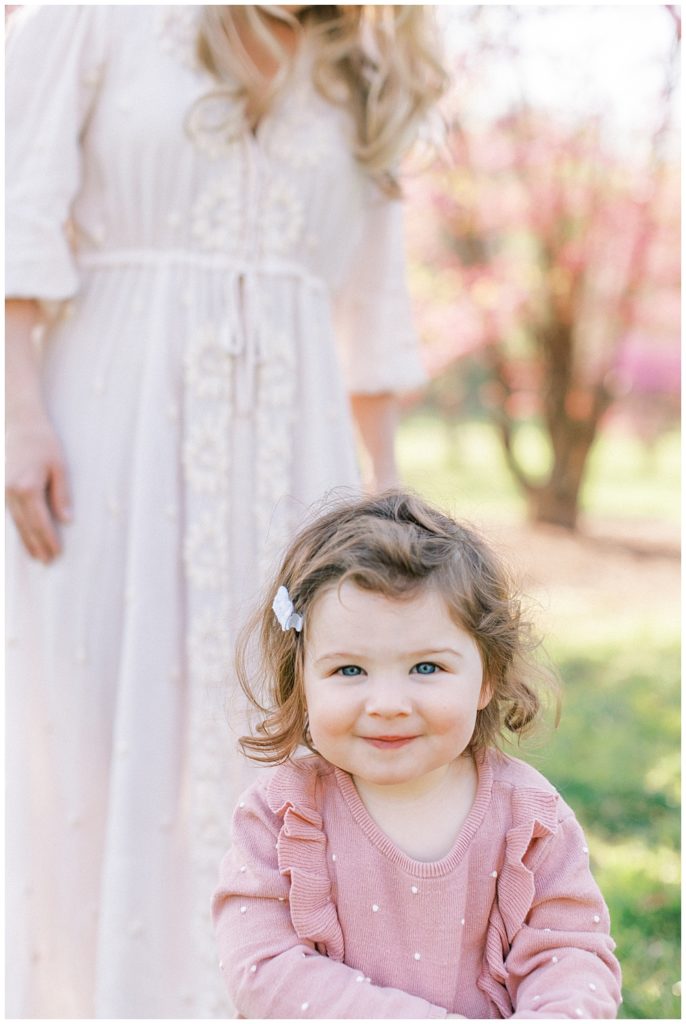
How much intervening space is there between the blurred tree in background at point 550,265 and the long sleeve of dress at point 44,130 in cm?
535

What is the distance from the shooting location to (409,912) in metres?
1.34

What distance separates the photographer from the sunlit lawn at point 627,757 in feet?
8.70

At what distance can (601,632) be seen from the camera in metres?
6.26

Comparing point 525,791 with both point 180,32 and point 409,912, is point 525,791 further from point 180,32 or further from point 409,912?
point 180,32

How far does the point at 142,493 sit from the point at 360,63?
94cm

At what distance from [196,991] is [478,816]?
98 cm

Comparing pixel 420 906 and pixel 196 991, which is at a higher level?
pixel 420 906

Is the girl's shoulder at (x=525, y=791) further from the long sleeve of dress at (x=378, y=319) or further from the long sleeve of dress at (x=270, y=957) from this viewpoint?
the long sleeve of dress at (x=378, y=319)

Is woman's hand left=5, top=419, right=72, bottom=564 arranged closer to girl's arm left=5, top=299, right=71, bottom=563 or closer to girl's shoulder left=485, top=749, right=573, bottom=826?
girl's arm left=5, top=299, right=71, bottom=563

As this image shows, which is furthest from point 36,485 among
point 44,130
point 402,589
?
point 402,589

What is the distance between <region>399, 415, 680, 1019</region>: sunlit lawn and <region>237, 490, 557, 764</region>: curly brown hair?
10cm

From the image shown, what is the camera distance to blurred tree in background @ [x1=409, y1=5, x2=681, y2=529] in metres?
7.38

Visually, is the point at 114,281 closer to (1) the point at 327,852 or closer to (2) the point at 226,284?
(2) the point at 226,284

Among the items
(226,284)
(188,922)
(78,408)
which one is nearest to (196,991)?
(188,922)
